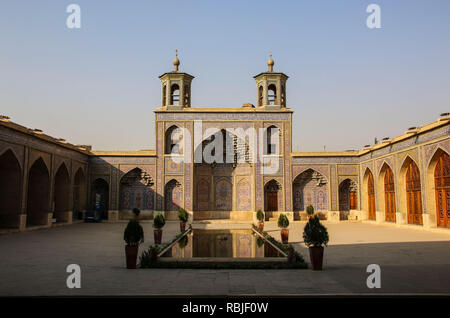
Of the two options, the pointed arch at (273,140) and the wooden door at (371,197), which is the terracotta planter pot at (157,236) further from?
the wooden door at (371,197)

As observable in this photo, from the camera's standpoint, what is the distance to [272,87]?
843 inches

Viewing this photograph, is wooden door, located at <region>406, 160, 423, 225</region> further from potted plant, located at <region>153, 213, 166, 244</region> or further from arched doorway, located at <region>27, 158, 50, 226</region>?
arched doorway, located at <region>27, 158, 50, 226</region>

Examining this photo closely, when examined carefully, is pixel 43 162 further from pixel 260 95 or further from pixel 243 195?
pixel 260 95

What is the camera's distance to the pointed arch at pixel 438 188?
1337 centimetres

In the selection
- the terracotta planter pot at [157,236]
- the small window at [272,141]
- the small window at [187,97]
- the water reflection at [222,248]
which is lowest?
the water reflection at [222,248]

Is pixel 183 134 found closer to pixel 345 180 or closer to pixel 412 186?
pixel 345 180

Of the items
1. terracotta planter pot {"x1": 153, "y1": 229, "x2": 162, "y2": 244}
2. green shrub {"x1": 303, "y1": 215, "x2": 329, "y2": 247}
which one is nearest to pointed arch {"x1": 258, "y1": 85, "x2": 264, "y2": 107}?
terracotta planter pot {"x1": 153, "y1": 229, "x2": 162, "y2": 244}

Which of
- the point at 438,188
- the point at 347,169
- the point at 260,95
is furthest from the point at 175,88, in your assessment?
the point at 438,188

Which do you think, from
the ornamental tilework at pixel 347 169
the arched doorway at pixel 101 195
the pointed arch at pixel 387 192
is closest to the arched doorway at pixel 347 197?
the ornamental tilework at pixel 347 169

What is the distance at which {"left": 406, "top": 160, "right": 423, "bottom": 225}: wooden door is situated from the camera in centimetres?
1524

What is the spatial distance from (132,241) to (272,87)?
1632 centimetres

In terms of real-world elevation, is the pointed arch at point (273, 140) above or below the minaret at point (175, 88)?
below

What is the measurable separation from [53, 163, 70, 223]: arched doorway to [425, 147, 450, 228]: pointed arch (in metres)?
16.5

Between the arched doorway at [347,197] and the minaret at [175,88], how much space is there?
1048cm
